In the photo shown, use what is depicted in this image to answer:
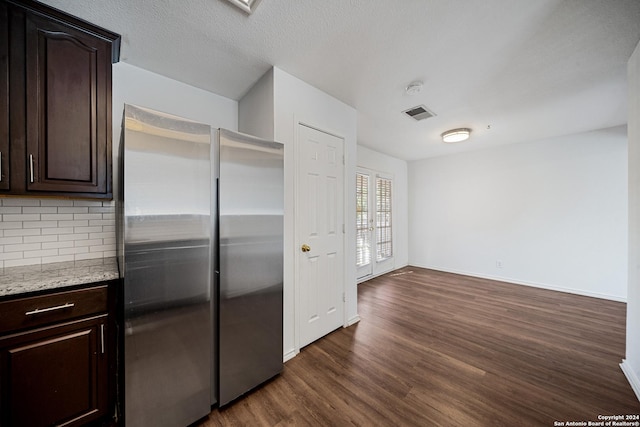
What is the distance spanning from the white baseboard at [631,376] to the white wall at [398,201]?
339cm

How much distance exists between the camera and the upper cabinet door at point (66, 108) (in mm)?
1292

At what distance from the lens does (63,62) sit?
54.1 inches

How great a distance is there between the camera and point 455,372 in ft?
6.06

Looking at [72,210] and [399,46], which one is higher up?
[399,46]

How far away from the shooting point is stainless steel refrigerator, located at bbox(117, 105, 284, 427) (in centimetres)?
120

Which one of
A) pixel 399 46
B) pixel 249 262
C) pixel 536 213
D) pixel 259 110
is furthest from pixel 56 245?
pixel 536 213

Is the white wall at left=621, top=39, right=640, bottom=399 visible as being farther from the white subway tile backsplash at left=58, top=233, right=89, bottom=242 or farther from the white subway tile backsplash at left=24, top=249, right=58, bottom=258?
the white subway tile backsplash at left=24, top=249, right=58, bottom=258

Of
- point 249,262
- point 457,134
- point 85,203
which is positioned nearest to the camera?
point 249,262

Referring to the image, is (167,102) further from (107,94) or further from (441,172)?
(441,172)

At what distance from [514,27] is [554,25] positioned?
0.27 m

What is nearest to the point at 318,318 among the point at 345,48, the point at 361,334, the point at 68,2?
the point at 361,334

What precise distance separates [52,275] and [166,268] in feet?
2.21

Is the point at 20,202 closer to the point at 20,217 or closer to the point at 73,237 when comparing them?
the point at 20,217

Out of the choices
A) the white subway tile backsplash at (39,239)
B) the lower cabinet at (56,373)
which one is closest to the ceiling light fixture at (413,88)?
the lower cabinet at (56,373)
